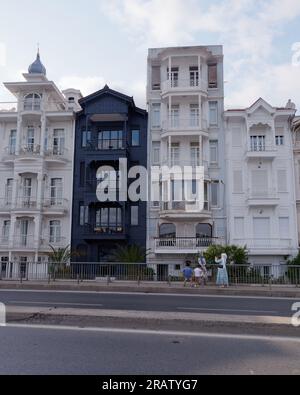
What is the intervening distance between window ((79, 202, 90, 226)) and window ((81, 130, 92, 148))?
5027mm

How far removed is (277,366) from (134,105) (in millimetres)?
29525

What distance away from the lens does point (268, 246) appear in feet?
97.0

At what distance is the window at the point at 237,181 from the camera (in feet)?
102

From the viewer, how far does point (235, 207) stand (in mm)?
30797

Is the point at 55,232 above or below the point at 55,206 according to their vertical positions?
below

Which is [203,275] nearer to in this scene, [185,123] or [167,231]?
[167,231]

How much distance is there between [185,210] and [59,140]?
12701mm

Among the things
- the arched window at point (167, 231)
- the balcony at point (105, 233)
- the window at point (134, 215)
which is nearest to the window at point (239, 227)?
the arched window at point (167, 231)

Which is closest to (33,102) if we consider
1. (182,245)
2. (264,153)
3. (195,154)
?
(195,154)

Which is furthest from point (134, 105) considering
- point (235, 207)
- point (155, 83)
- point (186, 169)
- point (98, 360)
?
point (98, 360)

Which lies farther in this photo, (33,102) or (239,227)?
(33,102)

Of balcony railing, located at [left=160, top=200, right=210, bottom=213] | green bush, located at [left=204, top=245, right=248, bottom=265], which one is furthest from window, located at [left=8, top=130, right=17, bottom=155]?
green bush, located at [left=204, top=245, right=248, bottom=265]

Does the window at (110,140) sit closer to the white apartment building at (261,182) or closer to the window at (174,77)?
the window at (174,77)
